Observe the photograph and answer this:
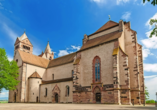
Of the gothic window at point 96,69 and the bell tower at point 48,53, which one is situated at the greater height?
the bell tower at point 48,53

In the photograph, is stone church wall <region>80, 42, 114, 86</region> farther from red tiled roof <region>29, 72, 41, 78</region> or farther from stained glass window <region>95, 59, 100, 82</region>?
red tiled roof <region>29, 72, 41, 78</region>

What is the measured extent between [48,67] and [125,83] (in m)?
26.2

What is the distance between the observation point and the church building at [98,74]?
2375cm

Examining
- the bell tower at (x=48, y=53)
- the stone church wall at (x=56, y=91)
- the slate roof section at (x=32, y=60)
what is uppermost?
the bell tower at (x=48, y=53)

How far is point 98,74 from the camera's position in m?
26.7

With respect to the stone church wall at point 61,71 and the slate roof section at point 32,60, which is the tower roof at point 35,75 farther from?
the stone church wall at point 61,71

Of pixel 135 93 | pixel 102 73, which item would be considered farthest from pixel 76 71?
pixel 135 93

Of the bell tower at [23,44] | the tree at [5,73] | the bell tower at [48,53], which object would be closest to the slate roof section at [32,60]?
the tree at [5,73]

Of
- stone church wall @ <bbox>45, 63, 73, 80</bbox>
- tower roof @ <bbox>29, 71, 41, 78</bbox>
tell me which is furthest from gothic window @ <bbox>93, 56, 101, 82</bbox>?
tower roof @ <bbox>29, 71, 41, 78</bbox>

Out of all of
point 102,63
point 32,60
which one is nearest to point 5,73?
point 32,60

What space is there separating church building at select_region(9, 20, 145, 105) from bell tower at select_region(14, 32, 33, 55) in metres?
19.2

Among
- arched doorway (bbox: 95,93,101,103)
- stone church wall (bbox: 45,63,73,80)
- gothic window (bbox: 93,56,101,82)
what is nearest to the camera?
arched doorway (bbox: 95,93,101,103)

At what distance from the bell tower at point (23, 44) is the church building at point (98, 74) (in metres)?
19.2

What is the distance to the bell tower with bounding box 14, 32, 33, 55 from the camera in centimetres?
5781
